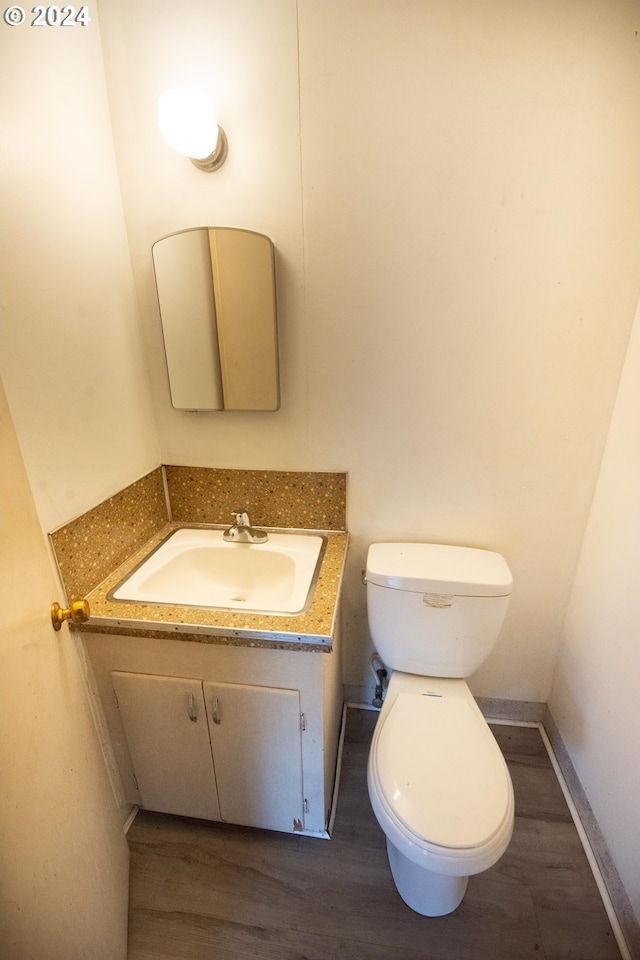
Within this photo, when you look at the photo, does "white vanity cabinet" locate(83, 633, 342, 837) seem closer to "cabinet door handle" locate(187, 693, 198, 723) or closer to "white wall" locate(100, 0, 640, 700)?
"cabinet door handle" locate(187, 693, 198, 723)

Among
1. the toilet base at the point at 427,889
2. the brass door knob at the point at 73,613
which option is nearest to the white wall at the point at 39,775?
the brass door knob at the point at 73,613

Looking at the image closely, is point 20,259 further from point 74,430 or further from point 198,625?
point 198,625

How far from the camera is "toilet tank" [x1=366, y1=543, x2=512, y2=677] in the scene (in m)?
1.12

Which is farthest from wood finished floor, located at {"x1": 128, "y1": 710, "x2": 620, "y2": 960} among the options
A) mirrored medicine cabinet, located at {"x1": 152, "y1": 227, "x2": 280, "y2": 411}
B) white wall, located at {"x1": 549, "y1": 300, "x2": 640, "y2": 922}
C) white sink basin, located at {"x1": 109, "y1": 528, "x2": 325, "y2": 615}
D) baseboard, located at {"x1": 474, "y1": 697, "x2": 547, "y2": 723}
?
mirrored medicine cabinet, located at {"x1": 152, "y1": 227, "x2": 280, "y2": 411}

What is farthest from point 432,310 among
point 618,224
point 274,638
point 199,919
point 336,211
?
point 199,919

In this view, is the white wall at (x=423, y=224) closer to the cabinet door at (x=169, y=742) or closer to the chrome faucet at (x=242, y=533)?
the chrome faucet at (x=242, y=533)

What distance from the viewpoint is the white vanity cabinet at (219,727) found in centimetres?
98

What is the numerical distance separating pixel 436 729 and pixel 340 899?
0.52 meters

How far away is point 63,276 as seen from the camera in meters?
0.94

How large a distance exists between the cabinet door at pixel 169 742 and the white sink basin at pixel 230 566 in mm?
250

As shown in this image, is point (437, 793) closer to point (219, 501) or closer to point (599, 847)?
point (599, 847)

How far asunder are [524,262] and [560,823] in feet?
5.52

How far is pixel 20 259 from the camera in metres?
0.82
